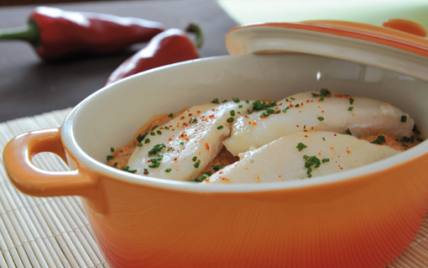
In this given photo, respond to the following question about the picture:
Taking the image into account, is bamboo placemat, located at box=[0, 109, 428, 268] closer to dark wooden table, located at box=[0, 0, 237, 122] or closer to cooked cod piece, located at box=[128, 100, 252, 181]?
cooked cod piece, located at box=[128, 100, 252, 181]

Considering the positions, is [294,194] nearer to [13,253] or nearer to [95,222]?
[95,222]

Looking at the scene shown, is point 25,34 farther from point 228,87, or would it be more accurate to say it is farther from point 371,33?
point 371,33

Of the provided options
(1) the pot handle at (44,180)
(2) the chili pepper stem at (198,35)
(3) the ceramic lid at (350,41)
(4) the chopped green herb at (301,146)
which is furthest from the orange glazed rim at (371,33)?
(2) the chili pepper stem at (198,35)

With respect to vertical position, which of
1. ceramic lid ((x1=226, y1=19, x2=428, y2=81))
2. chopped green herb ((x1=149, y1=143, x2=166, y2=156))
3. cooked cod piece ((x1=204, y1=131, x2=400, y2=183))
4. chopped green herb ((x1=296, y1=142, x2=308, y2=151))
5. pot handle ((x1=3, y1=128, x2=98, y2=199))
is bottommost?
chopped green herb ((x1=149, y1=143, x2=166, y2=156))

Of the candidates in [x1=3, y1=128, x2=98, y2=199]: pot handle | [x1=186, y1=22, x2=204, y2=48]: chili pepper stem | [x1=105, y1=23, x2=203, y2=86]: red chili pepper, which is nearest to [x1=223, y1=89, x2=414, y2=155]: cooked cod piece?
[x1=3, y1=128, x2=98, y2=199]: pot handle

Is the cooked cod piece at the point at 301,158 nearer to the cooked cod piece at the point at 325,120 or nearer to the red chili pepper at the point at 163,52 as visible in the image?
the cooked cod piece at the point at 325,120

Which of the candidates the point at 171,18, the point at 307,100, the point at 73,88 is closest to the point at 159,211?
the point at 307,100

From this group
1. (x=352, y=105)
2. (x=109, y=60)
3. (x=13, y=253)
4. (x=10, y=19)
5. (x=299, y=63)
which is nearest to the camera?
(x=13, y=253)
